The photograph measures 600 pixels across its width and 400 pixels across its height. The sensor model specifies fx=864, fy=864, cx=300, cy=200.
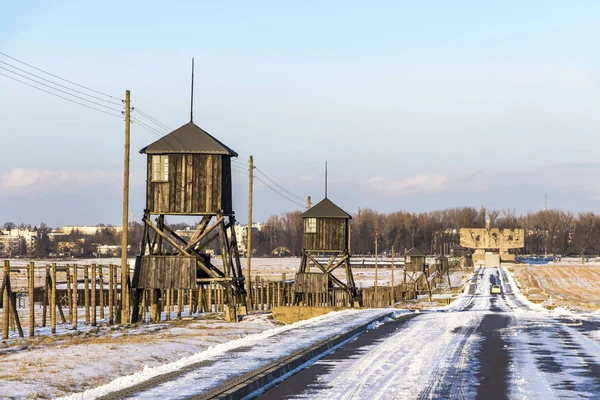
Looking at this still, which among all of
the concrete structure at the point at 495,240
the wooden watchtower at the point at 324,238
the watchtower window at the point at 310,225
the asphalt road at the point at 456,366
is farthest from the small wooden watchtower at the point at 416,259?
the concrete structure at the point at 495,240

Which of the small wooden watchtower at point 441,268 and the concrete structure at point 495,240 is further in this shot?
the concrete structure at point 495,240

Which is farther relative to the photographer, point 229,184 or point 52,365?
point 229,184

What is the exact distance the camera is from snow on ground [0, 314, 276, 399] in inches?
639

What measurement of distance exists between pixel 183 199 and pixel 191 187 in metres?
0.66

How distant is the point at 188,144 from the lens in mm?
39812

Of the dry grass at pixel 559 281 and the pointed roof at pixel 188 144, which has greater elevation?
the pointed roof at pixel 188 144

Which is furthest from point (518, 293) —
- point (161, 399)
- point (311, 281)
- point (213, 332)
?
point (161, 399)

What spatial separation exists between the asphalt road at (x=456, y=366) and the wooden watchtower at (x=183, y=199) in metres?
12.8

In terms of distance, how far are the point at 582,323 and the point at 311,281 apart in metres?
31.6

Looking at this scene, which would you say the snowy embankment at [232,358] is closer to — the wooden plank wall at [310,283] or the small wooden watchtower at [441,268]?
the wooden plank wall at [310,283]

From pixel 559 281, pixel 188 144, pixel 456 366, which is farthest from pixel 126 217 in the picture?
pixel 559 281

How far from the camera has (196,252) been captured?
4122 centimetres

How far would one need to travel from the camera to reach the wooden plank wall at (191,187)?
39.4 meters

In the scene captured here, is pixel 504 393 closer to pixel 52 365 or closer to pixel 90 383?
pixel 90 383
